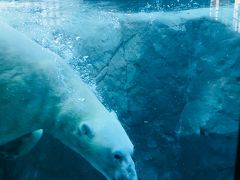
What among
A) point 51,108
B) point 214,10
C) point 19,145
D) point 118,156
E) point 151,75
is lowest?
point 19,145

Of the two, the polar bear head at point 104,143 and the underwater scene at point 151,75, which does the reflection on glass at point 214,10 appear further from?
the polar bear head at point 104,143

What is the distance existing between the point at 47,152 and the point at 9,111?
1.48 meters

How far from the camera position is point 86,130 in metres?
2.78

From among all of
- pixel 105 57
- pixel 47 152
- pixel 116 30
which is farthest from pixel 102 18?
pixel 47 152

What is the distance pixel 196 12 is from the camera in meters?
5.05

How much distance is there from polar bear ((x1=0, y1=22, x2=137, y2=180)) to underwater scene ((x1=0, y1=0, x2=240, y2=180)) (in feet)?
3.51

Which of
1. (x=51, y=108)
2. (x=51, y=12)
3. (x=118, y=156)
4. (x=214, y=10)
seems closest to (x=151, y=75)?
(x=214, y=10)

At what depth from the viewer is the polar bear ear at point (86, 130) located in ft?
9.05

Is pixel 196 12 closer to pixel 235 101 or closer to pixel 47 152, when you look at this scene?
pixel 235 101

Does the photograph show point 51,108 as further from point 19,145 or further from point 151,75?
point 151,75

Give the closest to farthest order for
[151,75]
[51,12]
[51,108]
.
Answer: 1. [51,108]
2. [51,12]
3. [151,75]

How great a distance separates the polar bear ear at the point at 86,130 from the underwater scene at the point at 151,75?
4.42 feet

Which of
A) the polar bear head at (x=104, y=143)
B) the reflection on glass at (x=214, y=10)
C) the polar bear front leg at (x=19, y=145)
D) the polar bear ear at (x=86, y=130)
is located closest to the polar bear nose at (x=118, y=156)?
the polar bear head at (x=104, y=143)

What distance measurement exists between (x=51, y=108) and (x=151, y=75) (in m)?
2.34
